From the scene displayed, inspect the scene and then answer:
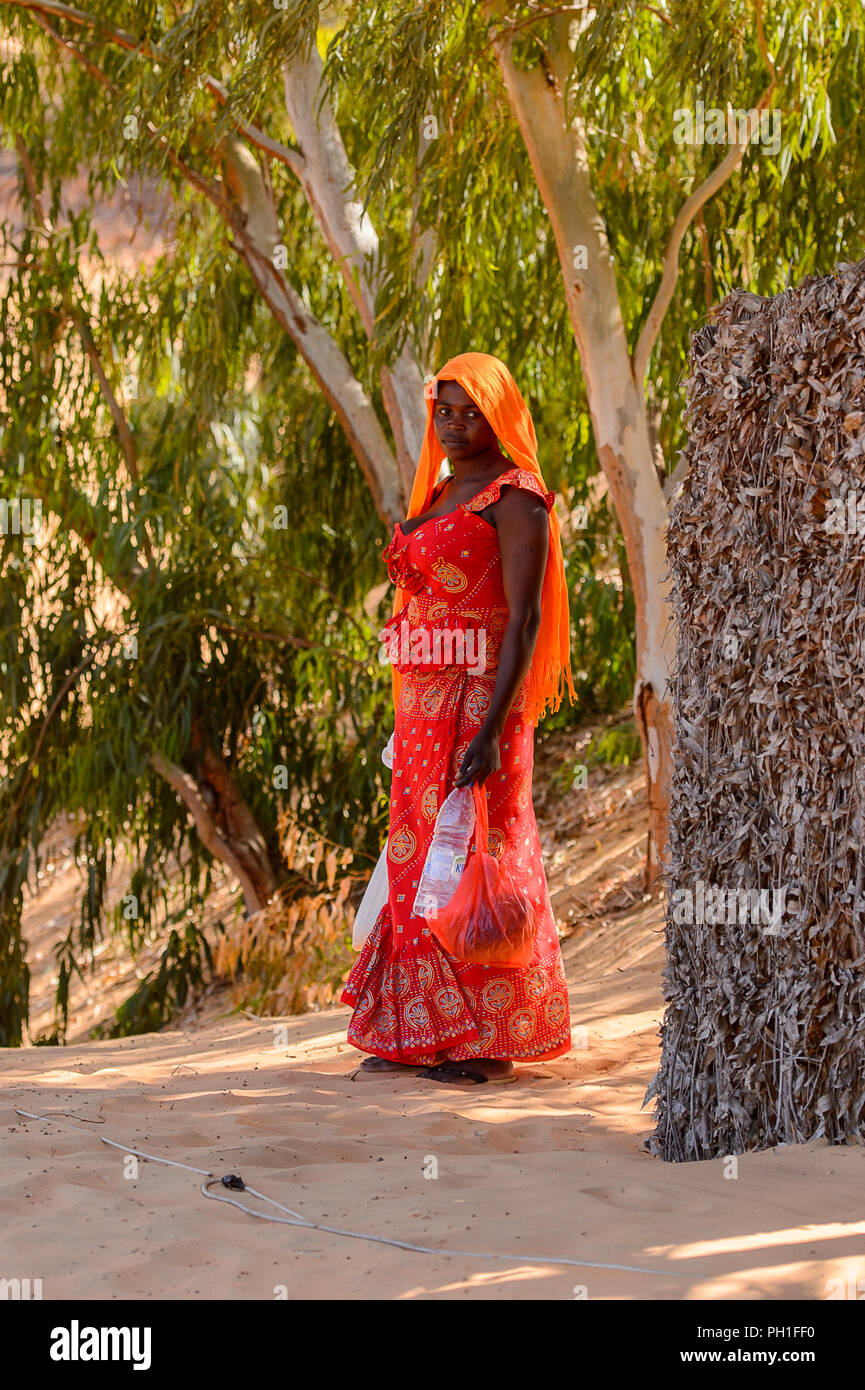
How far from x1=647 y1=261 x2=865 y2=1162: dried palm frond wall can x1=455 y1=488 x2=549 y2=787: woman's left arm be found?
2.41ft

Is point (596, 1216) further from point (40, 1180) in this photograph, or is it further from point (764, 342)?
point (764, 342)

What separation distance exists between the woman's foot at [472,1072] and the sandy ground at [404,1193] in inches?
2.5

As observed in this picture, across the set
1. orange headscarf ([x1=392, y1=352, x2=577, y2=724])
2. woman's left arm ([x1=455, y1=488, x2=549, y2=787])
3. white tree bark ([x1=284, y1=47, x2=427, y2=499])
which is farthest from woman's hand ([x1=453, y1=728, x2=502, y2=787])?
white tree bark ([x1=284, y1=47, x2=427, y2=499])

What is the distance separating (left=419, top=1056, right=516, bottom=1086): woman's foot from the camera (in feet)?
12.5

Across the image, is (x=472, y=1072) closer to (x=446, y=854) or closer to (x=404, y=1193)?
(x=446, y=854)

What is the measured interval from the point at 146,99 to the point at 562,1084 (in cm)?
509

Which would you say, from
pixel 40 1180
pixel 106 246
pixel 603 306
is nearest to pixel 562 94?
pixel 603 306

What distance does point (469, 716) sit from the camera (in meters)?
3.85

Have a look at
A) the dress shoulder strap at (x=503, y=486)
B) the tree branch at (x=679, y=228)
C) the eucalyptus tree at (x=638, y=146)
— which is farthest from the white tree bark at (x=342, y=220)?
the dress shoulder strap at (x=503, y=486)

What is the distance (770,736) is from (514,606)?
1068mm

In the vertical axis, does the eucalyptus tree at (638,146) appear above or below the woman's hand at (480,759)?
above

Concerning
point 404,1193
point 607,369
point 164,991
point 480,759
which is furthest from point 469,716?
point 164,991

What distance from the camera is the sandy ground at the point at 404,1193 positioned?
216 cm

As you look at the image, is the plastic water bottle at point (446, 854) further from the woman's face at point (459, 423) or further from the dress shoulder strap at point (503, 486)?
the woman's face at point (459, 423)
